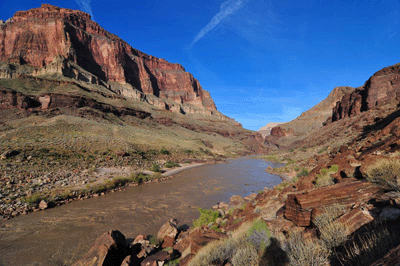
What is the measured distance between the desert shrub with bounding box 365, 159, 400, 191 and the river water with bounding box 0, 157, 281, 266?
9012 millimetres

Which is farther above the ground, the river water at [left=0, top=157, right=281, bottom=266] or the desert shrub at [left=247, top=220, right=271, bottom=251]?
the desert shrub at [left=247, top=220, right=271, bottom=251]

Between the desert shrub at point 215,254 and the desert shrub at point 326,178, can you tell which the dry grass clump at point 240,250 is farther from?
the desert shrub at point 326,178

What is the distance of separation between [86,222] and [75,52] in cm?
11077

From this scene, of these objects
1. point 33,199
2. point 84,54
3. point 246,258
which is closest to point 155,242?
point 246,258

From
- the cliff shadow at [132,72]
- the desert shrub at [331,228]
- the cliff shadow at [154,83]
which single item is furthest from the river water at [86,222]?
the cliff shadow at [154,83]

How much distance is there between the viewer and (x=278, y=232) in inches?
183

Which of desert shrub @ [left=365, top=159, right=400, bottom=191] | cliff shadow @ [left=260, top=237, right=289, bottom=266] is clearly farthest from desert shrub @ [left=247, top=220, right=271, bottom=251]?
desert shrub @ [left=365, top=159, right=400, bottom=191]

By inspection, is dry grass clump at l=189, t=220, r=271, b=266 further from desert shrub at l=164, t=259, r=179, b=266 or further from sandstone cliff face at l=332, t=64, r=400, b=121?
sandstone cliff face at l=332, t=64, r=400, b=121

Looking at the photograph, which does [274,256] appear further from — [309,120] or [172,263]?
[309,120]

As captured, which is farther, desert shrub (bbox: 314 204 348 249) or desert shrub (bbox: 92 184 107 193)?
desert shrub (bbox: 92 184 107 193)

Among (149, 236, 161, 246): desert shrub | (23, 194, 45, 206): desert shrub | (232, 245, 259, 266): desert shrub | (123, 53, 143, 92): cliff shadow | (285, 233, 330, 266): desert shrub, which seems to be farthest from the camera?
(123, 53, 143, 92): cliff shadow

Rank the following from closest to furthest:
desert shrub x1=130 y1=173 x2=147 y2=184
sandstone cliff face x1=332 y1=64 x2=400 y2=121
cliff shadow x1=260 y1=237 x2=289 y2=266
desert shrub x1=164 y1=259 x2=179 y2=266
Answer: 1. cliff shadow x1=260 y1=237 x2=289 y2=266
2. desert shrub x1=164 y1=259 x2=179 y2=266
3. desert shrub x1=130 y1=173 x2=147 y2=184
4. sandstone cliff face x1=332 y1=64 x2=400 y2=121

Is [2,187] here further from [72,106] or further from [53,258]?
[72,106]

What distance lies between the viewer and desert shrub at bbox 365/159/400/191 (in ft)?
13.6
